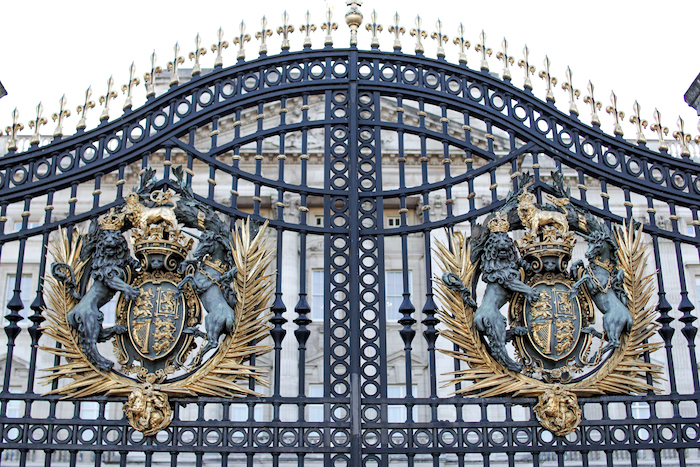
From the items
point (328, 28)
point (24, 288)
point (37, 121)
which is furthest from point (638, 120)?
point (24, 288)

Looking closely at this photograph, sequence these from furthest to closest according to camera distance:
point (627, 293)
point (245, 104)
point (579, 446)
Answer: point (245, 104) < point (627, 293) < point (579, 446)

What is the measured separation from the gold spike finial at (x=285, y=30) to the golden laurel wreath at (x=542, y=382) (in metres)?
3.18

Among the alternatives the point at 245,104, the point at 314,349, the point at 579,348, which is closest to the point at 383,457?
the point at 579,348

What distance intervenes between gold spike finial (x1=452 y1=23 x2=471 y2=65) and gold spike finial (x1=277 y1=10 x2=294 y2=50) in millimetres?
2021

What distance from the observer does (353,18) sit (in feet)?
32.8

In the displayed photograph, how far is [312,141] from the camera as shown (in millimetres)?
19344

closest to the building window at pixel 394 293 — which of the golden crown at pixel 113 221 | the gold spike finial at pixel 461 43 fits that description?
the gold spike finial at pixel 461 43

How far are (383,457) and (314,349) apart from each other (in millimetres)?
10023

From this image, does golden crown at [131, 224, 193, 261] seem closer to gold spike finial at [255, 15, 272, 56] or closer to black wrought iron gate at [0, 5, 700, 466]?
black wrought iron gate at [0, 5, 700, 466]

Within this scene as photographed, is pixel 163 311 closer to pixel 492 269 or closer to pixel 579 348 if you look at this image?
pixel 492 269

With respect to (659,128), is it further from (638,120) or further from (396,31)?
(396,31)

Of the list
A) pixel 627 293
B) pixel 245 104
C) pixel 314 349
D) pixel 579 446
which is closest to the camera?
pixel 579 446

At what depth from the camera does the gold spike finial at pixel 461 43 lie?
10000mm

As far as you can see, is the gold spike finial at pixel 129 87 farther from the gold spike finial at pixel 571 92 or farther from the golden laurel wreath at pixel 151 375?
the gold spike finial at pixel 571 92
